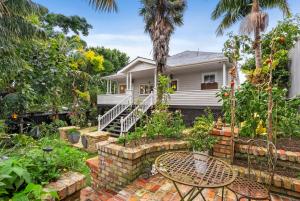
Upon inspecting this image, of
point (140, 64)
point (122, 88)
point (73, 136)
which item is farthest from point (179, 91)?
point (122, 88)

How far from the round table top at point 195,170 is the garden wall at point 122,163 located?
0.83 m

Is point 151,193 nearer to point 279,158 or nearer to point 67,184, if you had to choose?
point 67,184

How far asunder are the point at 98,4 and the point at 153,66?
7090mm

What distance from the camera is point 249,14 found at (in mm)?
8305

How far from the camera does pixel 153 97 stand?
10180 millimetres

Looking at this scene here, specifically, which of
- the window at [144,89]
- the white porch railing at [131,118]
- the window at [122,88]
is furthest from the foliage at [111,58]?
the white porch railing at [131,118]

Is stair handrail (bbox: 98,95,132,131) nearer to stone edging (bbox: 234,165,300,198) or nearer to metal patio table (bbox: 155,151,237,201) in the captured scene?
metal patio table (bbox: 155,151,237,201)

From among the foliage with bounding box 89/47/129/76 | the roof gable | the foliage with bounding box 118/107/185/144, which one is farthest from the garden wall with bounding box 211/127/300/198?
the foliage with bounding box 89/47/129/76

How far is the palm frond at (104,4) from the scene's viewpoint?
4406mm

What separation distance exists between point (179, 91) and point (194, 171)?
8.39 metres

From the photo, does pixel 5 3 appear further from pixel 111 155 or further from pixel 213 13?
pixel 213 13

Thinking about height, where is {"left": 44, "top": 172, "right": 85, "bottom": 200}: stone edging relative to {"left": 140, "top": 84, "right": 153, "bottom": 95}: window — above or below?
below

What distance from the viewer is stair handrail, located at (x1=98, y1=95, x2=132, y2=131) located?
10.3 meters

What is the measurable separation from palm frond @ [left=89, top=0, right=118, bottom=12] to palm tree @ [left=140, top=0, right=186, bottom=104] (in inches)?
205
